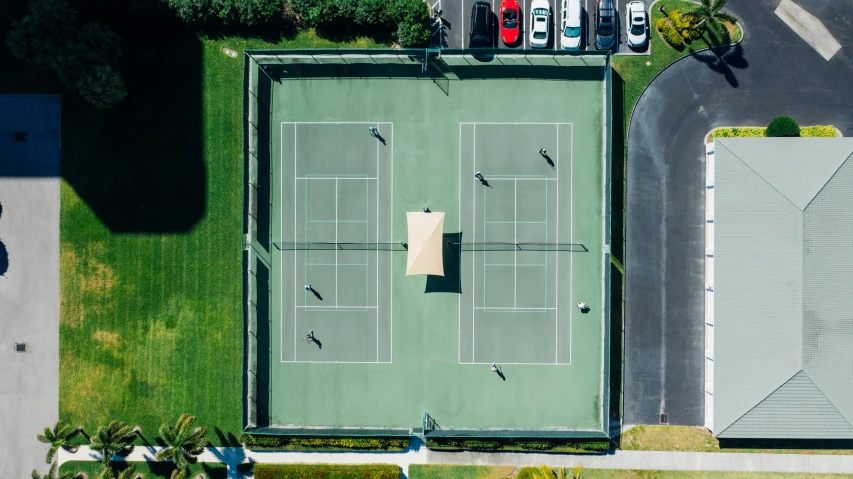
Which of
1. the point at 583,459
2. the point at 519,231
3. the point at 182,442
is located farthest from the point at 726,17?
the point at 182,442

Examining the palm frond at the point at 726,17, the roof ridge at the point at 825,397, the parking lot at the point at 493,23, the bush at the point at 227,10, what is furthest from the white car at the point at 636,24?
the roof ridge at the point at 825,397

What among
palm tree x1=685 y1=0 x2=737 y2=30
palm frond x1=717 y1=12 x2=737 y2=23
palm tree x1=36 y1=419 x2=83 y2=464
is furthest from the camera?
palm frond x1=717 y1=12 x2=737 y2=23

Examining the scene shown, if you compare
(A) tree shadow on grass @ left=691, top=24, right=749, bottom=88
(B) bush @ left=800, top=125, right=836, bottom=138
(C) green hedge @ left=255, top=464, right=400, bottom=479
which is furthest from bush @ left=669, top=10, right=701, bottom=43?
(C) green hedge @ left=255, top=464, right=400, bottom=479

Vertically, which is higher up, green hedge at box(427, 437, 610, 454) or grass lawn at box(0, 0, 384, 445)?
grass lawn at box(0, 0, 384, 445)

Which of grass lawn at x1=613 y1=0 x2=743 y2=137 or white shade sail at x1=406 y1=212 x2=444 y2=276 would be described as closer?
white shade sail at x1=406 y1=212 x2=444 y2=276

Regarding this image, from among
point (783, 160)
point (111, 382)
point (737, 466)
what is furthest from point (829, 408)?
point (111, 382)

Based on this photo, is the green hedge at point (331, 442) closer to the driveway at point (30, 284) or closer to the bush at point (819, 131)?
the driveway at point (30, 284)

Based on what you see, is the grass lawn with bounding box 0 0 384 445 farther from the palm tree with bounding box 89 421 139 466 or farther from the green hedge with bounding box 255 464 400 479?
A: the green hedge with bounding box 255 464 400 479
